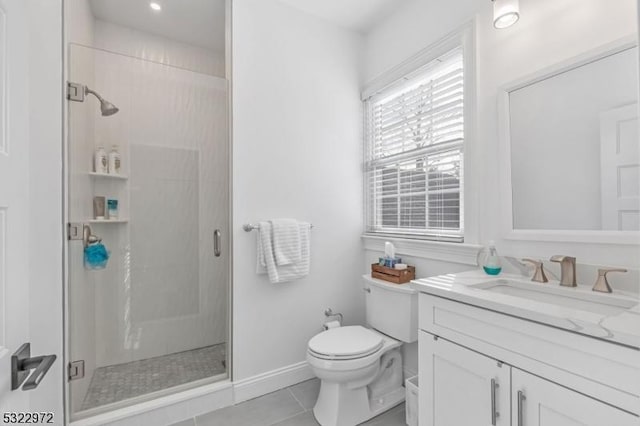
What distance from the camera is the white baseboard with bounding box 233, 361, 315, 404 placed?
6.27 ft

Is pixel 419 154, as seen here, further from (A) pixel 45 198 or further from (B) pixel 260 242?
(A) pixel 45 198

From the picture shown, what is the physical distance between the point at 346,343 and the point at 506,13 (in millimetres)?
1867

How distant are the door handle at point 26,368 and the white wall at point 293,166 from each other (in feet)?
4.25

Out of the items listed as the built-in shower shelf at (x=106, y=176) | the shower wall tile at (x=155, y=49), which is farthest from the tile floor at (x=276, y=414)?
the shower wall tile at (x=155, y=49)

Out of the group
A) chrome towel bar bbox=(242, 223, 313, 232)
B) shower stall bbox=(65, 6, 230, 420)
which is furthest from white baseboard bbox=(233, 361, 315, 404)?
chrome towel bar bbox=(242, 223, 313, 232)

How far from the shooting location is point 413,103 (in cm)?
211

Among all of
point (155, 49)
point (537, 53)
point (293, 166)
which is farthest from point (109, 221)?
point (537, 53)

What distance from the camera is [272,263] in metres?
1.96

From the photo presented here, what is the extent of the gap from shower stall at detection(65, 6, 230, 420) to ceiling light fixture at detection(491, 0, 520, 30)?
5.16 ft

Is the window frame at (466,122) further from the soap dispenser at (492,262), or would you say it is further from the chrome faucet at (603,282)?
the chrome faucet at (603,282)

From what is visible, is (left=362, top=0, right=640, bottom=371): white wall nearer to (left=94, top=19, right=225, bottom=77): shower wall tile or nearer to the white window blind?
the white window blind

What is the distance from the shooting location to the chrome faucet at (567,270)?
1200 millimetres

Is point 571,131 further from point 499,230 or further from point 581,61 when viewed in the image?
point 499,230

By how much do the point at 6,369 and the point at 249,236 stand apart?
1421 mm
